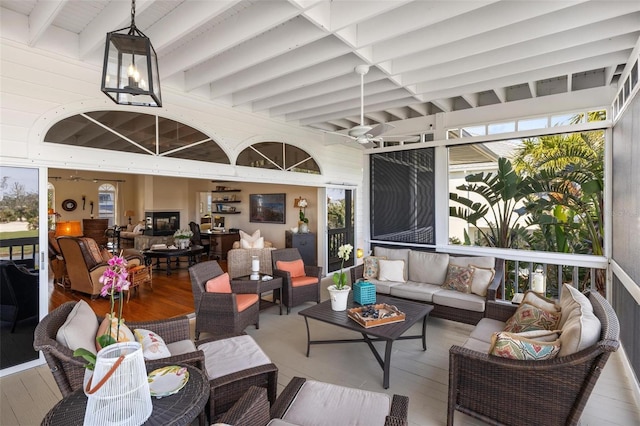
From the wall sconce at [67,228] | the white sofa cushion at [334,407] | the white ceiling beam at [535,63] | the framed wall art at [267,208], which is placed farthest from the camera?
the framed wall art at [267,208]

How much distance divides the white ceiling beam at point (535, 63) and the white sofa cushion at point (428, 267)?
2.46 m

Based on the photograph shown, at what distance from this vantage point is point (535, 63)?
146 inches

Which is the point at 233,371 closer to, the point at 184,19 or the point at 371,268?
the point at 184,19

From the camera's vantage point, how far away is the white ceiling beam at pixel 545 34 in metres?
2.87

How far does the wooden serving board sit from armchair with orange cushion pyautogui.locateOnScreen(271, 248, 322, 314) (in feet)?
5.33

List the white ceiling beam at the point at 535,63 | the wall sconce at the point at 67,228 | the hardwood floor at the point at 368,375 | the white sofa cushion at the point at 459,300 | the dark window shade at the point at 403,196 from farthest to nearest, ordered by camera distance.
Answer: the dark window shade at the point at 403,196
the wall sconce at the point at 67,228
the white sofa cushion at the point at 459,300
the white ceiling beam at the point at 535,63
the hardwood floor at the point at 368,375

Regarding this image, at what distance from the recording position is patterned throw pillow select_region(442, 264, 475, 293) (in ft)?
14.1

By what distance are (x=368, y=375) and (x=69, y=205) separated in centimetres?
1294

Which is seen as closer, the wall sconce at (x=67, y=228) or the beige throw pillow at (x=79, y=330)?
the beige throw pillow at (x=79, y=330)

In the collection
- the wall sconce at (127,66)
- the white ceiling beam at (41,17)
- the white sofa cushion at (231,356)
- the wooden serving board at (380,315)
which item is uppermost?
the white ceiling beam at (41,17)

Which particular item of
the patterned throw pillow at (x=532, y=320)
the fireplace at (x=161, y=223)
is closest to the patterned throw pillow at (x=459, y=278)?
the patterned throw pillow at (x=532, y=320)

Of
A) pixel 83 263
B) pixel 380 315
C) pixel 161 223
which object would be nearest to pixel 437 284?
pixel 380 315

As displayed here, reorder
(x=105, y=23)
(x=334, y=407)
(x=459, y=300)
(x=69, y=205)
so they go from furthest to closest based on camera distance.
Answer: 1. (x=69, y=205)
2. (x=459, y=300)
3. (x=105, y=23)
4. (x=334, y=407)

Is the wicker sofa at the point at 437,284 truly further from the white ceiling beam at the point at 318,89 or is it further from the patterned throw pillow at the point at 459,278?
the white ceiling beam at the point at 318,89
